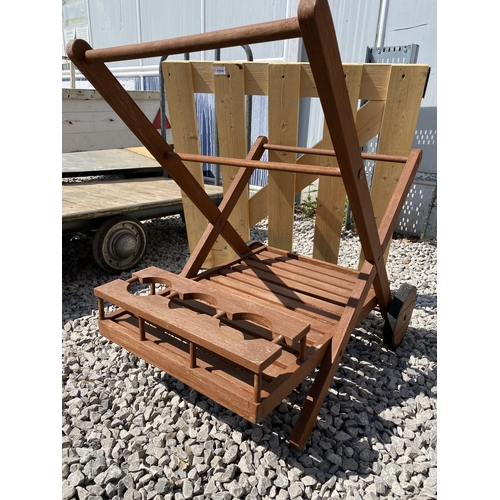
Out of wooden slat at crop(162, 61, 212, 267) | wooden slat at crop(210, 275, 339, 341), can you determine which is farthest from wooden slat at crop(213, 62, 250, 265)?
wooden slat at crop(210, 275, 339, 341)

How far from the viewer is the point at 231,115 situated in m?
3.03

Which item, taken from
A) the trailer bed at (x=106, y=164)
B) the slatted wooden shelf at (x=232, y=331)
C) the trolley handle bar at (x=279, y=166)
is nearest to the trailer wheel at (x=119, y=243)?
the slatted wooden shelf at (x=232, y=331)

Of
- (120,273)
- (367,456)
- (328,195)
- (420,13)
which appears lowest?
(367,456)

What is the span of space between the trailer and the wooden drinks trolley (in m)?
1.26

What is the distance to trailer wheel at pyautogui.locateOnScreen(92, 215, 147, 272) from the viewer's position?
11.2 feet

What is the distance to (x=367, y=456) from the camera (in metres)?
1.74

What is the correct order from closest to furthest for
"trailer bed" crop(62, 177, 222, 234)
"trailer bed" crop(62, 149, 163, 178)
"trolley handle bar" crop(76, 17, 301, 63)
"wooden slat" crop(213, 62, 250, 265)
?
"trolley handle bar" crop(76, 17, 301, 63)
"wooden slat" crop(213, 62, 250, 265)
"trailer bed" crop(62, 177, 222, 234)
"trailer bed" crop(62, 149, 163, 178)

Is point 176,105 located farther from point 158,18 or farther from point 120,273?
point 158,18

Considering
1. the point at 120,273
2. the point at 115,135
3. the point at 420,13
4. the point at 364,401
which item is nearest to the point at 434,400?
the point at 364,401

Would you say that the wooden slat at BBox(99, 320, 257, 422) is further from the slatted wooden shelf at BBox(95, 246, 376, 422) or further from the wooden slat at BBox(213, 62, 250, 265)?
the wooden slat at BBox(213, 62, 250, 265)

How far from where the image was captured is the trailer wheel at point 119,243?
11.2ft

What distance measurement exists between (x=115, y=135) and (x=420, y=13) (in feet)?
13.3

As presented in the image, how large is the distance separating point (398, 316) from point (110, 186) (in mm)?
3425

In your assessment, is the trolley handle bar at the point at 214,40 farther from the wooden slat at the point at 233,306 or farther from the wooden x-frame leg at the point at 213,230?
the wooden x-frame leg at the point at 213,230
